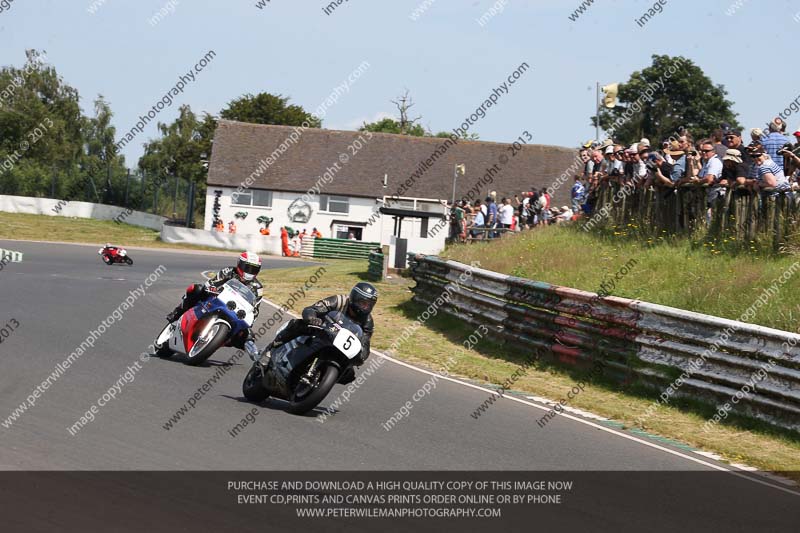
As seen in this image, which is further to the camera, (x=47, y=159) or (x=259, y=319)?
(x=47, y=159)

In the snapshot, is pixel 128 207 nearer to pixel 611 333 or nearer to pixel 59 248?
pixel 59 248

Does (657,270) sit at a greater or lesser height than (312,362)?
greater

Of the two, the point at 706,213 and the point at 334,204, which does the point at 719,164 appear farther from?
the point at 334,204

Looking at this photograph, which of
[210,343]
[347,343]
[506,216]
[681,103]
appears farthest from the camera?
[681,103]

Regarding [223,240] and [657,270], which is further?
[223,240]

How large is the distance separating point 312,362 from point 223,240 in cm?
3940

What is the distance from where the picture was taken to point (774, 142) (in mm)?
15453

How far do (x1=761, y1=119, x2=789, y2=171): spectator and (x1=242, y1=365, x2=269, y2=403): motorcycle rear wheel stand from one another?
8876mm

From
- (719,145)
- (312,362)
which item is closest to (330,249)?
(719,145)

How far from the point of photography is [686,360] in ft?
41.9

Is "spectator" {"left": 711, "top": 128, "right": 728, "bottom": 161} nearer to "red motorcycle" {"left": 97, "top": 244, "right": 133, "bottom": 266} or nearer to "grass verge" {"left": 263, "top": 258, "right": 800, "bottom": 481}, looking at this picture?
"grass verge" {"left": 263, "top": 258, "right": 800, "bottom": 481}

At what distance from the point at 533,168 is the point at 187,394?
56523 millimetres

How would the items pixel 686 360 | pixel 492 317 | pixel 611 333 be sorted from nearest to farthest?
pixel 686 360, pixel 611 333, pixel 492 317
